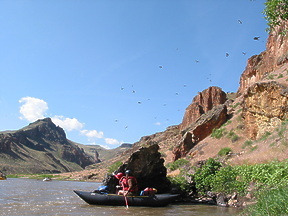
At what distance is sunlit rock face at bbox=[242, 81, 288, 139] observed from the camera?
23438 mm

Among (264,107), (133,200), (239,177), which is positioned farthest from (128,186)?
(264,107)

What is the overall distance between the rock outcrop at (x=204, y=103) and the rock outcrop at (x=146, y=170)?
4433cm

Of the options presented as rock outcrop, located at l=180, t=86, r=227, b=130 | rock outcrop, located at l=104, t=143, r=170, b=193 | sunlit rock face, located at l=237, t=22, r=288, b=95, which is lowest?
rock outcrop, located at l=104, t=143, r=170, b=193

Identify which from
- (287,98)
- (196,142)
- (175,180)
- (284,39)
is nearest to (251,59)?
(284,39)

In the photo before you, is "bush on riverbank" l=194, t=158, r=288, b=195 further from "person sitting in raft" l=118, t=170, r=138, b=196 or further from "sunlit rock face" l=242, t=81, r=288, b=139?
"sunlit rock face" l=242, t=81, r=288, b=139

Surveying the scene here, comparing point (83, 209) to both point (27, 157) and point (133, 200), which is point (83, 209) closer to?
point (133, 200)

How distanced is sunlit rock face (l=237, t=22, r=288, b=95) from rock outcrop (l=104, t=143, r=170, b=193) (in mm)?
27450

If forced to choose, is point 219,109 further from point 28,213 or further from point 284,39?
point 28,213

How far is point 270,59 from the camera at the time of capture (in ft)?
153

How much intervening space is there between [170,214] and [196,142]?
97.3ft

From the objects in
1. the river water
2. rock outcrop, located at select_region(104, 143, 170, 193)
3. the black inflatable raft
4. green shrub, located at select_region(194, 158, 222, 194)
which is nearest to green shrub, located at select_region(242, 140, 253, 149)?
green shrub, located at select_region(194, 158, 222, 194)

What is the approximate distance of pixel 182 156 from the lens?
131 feet

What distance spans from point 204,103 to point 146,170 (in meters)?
48.8

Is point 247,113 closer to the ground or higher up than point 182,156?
higher up
